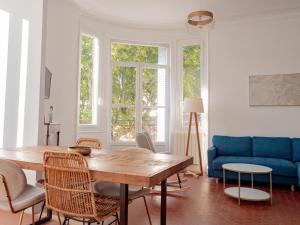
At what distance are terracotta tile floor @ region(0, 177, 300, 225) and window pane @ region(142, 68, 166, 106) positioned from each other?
2575 mm

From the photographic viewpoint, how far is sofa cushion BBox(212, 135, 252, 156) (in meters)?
4.78

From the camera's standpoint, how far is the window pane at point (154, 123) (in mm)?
5906

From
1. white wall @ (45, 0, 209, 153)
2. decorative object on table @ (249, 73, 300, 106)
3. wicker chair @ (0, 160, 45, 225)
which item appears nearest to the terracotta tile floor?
wicker chair @ (0, 160, 45, 225)

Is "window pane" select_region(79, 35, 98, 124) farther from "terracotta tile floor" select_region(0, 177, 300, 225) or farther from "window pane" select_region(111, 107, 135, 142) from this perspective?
"terracotta tile floor" select_region(0, 177, 300, 225)

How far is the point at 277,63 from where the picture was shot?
4.89 meters

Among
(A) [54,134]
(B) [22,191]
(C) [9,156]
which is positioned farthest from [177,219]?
(A) [54,134]

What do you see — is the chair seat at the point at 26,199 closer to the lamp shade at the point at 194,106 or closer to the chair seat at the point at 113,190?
the chair seat at the point at 113,190

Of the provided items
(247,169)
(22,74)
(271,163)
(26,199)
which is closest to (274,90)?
(271,163)

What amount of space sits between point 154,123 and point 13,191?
13.9 feet

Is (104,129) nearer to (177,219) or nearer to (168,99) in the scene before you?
(168,99)

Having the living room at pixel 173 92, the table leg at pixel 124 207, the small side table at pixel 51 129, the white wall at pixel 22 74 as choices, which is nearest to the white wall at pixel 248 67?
the living room at pixel 173 92

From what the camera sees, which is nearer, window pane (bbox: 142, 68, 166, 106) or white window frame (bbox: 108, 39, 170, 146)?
white window frame (bbox: 108, 39, 170, 146)

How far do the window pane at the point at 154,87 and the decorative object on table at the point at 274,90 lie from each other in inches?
77.5

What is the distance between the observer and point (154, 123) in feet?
19.6
